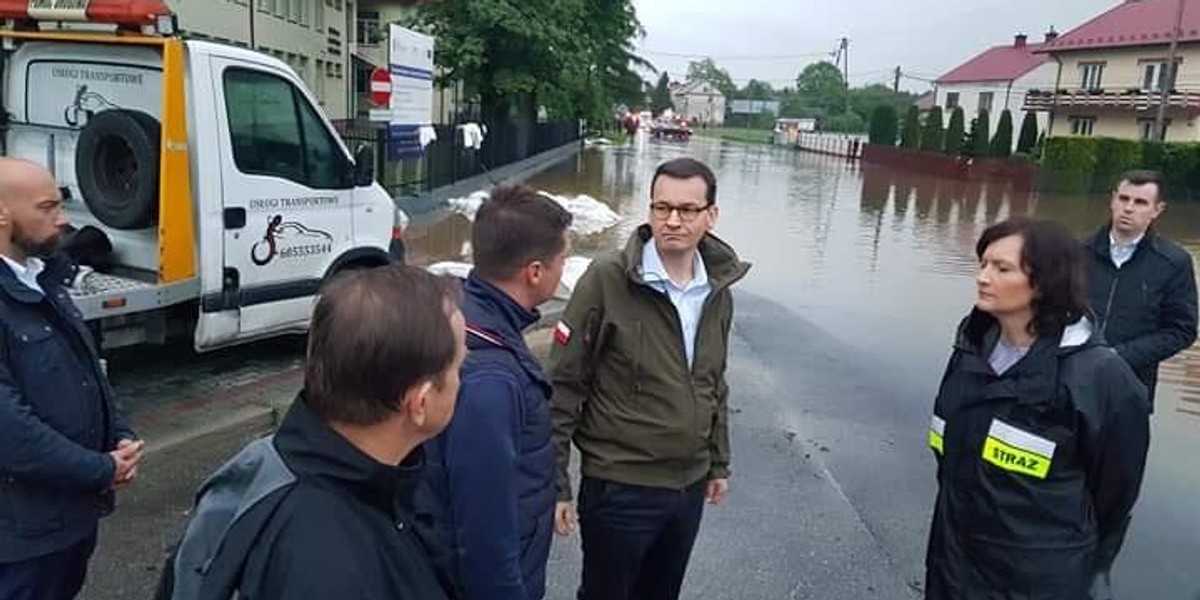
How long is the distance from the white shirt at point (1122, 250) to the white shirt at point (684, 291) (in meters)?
2.66

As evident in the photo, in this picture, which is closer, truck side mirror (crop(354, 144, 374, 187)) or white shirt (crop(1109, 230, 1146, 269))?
white shirt (crop(1109, 230, 1146, 269))

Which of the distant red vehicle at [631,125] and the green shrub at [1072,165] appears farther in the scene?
the distant red vehicle at [631,125]

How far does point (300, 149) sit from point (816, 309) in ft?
21.9

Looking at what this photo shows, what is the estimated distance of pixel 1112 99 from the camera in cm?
4547

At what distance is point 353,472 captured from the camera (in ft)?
4.41

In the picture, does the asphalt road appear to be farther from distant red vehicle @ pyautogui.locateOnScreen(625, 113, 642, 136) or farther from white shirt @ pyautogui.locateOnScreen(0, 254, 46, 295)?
distant red vehicle @ pyautogui.locateOnScreen(625, 113, 642, 136)

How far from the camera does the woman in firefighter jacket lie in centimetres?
245

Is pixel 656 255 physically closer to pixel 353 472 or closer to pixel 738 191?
pixel 353 472

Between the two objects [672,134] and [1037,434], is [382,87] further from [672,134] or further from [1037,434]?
[672,134]

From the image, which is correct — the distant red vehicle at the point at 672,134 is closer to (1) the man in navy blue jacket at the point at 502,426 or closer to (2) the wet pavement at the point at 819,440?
(2) the wet pavement at the point at 819,440

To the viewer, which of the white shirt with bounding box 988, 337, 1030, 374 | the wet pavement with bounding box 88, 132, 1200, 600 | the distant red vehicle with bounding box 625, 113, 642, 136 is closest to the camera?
the white shirt with bounding box 988, 337, 1030, 374

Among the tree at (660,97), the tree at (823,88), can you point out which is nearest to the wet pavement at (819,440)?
the tree at (823,88)

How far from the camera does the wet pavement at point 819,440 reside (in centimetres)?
416

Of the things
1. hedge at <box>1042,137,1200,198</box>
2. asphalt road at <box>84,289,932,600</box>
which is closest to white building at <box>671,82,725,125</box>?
hedge at <box>1042,137,1200,198</box>
